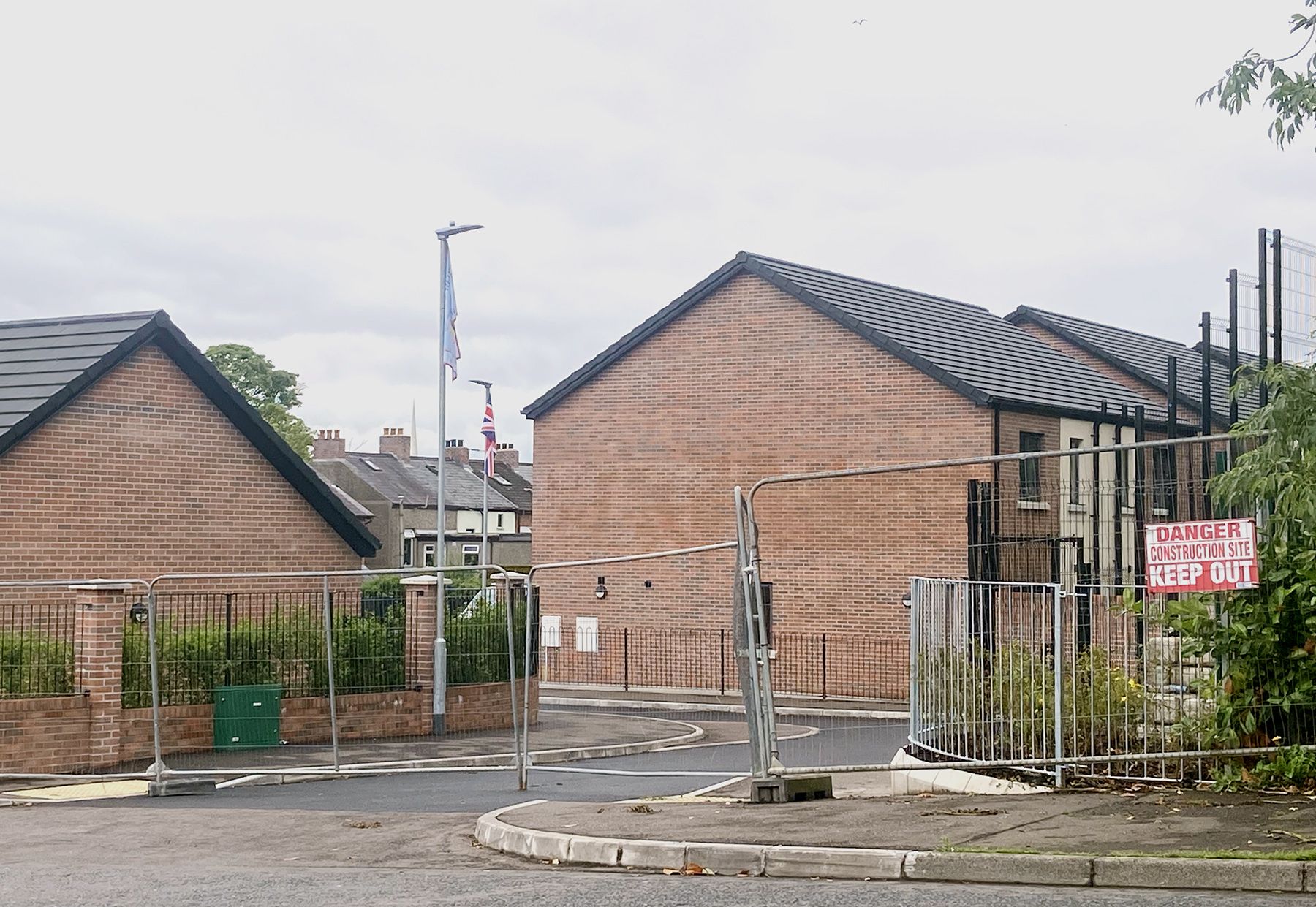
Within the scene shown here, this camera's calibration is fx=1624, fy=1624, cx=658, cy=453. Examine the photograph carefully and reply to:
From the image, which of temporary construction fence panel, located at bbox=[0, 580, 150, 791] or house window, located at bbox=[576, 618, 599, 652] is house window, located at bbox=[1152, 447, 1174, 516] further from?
house window, located at bbox=[576, 618, 599, 652]

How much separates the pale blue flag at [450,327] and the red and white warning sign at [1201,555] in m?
16.3

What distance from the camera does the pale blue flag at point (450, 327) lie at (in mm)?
25609

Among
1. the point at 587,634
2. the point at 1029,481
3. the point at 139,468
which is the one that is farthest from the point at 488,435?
the point at 1029,481

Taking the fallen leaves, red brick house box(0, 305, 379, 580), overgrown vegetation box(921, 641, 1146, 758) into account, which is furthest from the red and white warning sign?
red brick house box(0, 305, 379, 580)

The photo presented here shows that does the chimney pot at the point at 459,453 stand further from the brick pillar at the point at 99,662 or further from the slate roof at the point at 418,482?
the brick pillar at the point at 99,662

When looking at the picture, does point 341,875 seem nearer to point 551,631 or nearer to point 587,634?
point 551,631

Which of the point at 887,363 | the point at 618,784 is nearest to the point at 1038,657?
the point at 618,784

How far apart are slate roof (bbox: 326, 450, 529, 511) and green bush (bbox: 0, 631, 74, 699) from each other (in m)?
49.7

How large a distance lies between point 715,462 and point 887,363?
449 centimetres

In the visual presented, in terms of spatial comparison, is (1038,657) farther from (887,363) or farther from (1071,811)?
(887,363)

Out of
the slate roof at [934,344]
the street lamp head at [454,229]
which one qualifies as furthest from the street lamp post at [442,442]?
the slate roof at [934,344]

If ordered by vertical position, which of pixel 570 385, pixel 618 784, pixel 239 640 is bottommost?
pixel 618 784

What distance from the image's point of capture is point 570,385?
120 ft

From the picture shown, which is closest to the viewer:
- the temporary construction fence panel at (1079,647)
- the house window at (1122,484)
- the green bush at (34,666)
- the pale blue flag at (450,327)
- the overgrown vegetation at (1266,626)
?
the overgrown vegetation at (1266,626)
